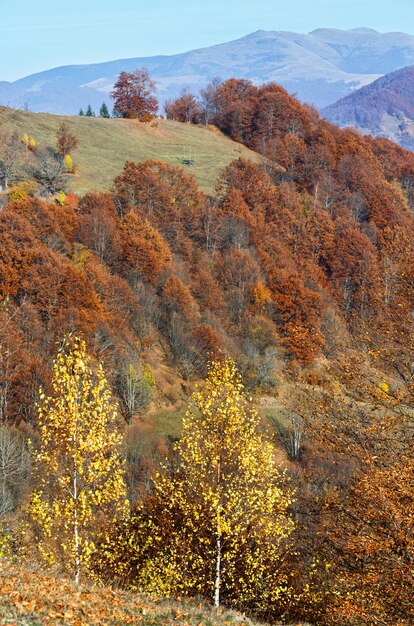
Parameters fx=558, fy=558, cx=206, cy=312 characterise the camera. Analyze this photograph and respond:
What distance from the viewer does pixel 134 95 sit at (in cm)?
11131

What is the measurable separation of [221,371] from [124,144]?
84.2m

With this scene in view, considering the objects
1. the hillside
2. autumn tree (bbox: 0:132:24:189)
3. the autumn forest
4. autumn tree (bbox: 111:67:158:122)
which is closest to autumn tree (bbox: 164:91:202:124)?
the autumn forest

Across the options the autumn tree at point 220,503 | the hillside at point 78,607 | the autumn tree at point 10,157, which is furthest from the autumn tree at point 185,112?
the hillside at point 78,607

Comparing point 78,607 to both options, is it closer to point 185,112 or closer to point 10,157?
point 10,157

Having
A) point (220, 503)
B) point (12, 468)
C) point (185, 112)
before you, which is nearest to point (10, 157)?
point (12, 468)

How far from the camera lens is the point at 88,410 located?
54.9 feet

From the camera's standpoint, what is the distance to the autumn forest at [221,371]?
16.6 meters

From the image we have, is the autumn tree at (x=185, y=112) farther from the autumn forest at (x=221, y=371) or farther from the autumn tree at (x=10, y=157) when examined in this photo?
the autumn tree at (x=10, y=157)

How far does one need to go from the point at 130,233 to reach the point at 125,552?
143ft

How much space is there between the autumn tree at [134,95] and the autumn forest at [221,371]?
1.24 feet

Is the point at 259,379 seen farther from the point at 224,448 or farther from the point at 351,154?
the point at 351,154

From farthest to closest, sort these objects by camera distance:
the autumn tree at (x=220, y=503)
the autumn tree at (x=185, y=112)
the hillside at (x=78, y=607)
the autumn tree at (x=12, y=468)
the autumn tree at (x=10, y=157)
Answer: the autumn tree at (x=185, y=112) → the autumn tree at (x=10, y=157) → the autumn tree at (x=12, y=468) → the autumn tree at (x=220, y=503) → the hillside at (x=78, y=607)

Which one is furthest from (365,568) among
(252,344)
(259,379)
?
(252,344)

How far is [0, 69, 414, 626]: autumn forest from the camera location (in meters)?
16.6
